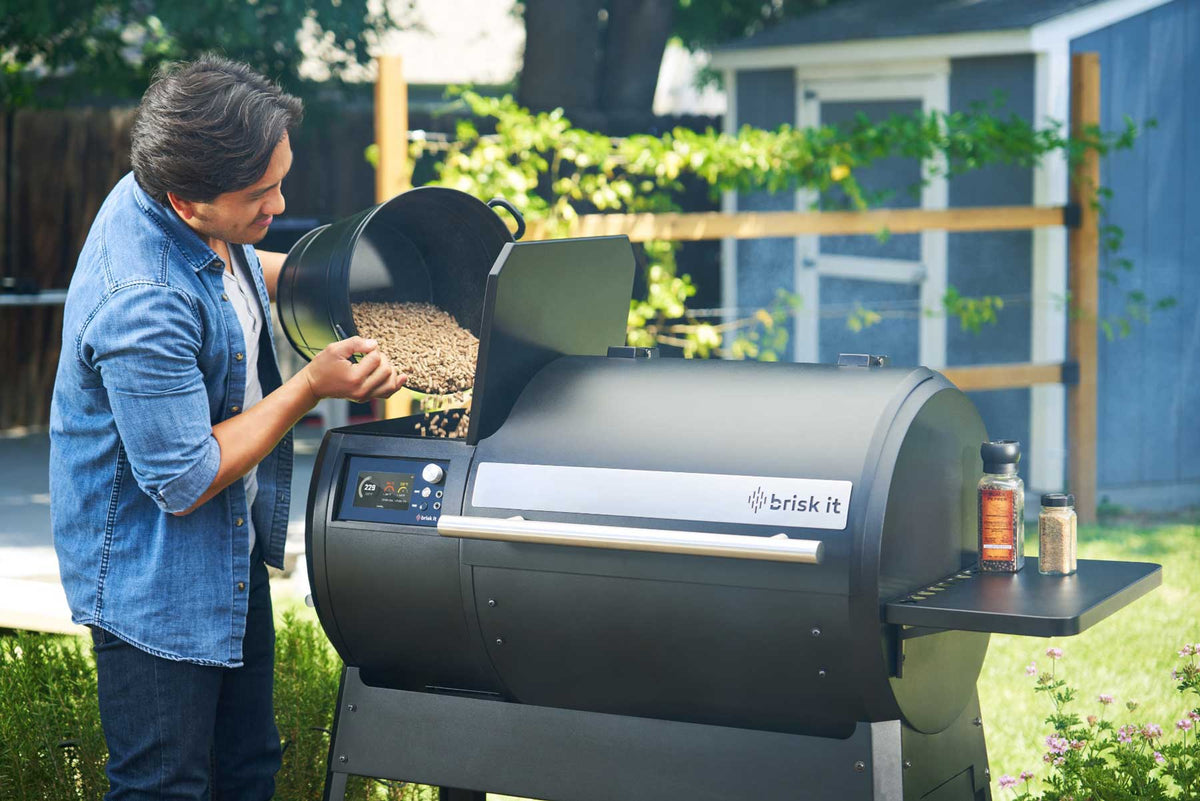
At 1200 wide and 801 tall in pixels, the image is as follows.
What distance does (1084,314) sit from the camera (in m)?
6.52

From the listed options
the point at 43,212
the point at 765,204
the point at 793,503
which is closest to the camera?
the point at 793,503

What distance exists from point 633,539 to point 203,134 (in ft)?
2.81

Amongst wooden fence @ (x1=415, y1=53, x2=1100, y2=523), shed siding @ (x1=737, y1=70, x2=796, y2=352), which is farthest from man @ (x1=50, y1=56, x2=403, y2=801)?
shed siding @ (x1=737, y1=70, x2=796, y2=352)

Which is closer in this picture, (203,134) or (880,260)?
(203,134)

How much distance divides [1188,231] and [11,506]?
5455mm

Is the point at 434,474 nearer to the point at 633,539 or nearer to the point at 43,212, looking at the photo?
the point at 633,539

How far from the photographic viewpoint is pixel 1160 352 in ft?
23.1

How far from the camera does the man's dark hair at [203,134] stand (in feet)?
7.36

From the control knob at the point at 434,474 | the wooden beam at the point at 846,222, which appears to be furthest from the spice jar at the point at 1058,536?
the wooden beam at the point at 846,222

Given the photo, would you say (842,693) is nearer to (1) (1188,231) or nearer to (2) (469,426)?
(2) (469,426)

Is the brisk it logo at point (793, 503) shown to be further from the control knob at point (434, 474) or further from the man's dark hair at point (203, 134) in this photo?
the man's dark hair at point (203, 134)

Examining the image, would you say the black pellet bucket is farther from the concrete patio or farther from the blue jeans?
the concrete patio

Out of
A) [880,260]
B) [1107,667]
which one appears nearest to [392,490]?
[1107,667]

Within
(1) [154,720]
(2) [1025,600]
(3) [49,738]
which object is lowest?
(3) [49,738]
